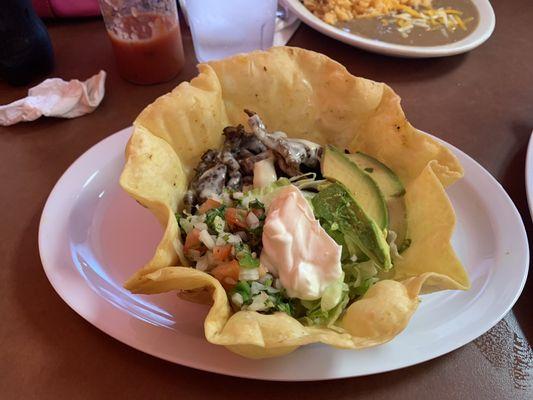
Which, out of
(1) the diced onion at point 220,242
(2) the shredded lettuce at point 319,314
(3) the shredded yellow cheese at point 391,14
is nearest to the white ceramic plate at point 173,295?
(2) the shredded lettuce at point 319,314

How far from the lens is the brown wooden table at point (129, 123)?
3.38 feet

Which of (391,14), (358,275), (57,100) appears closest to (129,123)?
(57,100)

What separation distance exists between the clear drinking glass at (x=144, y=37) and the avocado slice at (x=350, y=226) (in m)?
0.97

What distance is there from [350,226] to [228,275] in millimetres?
285

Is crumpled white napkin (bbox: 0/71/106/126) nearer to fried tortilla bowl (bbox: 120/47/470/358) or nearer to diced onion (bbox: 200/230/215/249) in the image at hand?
fried tortilla bowl (bbox: 120/47/470/358)

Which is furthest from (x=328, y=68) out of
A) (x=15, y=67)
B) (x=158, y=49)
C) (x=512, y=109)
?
(x=15, y=67)

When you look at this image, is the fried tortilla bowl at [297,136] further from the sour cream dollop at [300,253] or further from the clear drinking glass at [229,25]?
the clear drinking glass at [229,25]

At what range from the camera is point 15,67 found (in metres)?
1.78

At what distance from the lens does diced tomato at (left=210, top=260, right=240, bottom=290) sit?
3.30 feet

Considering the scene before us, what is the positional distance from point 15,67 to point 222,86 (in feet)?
3.01

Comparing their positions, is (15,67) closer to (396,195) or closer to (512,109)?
(396,195)

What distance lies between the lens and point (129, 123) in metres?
1.71

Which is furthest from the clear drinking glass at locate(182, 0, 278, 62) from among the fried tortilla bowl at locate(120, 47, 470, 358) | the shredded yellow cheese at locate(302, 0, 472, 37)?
the fried tortilla bowl at locate(120, 47, 470, 358)

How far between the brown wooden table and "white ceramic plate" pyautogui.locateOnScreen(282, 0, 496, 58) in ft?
0.32
